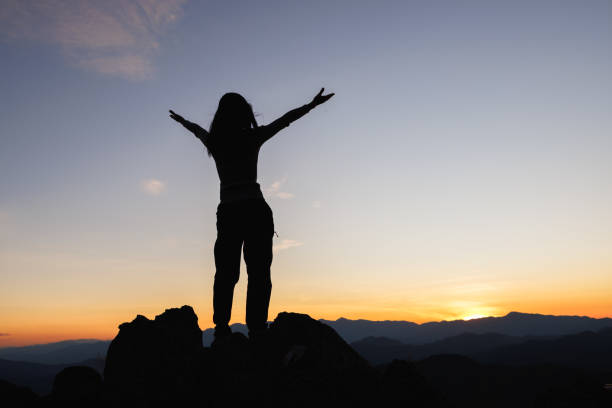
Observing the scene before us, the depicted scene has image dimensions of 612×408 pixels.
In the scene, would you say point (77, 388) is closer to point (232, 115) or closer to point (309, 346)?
point (309, 346)

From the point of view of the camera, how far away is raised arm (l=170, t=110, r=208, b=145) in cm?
622

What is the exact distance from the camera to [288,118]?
228 inches

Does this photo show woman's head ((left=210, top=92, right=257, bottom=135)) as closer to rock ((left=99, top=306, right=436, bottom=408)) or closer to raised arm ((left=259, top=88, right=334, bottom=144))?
raised arm ((left=259, top=88, right=334, bottom=144))

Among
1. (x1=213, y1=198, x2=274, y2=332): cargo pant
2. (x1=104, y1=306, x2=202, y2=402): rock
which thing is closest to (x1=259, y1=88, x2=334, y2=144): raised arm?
(x1=213, y1=198, x2=274, y2=332): cargo pant

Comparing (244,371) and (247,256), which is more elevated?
(247,256)

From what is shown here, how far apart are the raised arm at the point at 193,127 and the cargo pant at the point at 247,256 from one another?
43.2 inches

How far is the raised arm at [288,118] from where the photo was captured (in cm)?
576

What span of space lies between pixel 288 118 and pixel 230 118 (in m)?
0.78

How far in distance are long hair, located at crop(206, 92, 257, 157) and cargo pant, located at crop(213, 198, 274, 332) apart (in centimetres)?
93

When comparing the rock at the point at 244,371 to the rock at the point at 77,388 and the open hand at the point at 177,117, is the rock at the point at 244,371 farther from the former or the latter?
the open hand at the point at 177,117

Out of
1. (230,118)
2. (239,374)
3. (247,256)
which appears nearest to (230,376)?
(239,374)

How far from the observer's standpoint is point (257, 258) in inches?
229

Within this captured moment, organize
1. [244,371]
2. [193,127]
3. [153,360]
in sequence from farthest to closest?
[193,127] < [153,360] < [244,371]

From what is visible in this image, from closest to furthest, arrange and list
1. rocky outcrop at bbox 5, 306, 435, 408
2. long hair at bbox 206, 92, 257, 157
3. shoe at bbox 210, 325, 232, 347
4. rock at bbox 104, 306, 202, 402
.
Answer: rocky outcrop at bbox 5, 306, 435, 408, rock at bbox 104, 306, 202, 402, shoe at bbox 210, 325, 232, 347, long hair at bbox 206, 92, 257, 157
